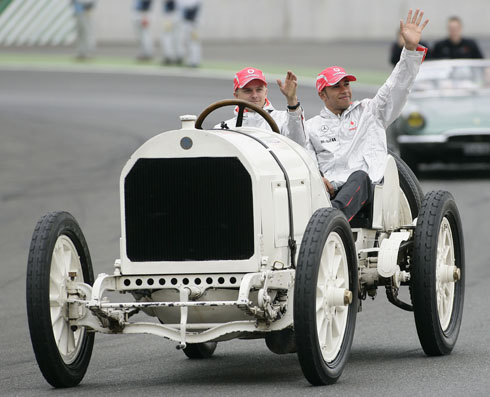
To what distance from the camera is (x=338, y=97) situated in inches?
344

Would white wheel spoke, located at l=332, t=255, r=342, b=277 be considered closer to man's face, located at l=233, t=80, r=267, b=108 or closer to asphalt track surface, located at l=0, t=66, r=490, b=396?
asphalt track surface, located at l=0, t=66, r=490, b=396

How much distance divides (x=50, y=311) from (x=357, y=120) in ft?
8.55

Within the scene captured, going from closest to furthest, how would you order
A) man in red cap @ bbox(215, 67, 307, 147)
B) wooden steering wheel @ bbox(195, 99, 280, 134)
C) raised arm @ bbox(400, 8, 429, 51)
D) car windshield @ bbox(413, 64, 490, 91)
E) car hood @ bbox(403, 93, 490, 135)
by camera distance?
1. wooden steering wheel @ bbox(195, 99, 280, 134)
2. man in red cap @ bbox(215, 67, 307, 147)
3. raised arm @ bbox(400, 8, 429, 51)
4. car hood @ bbox(403, 93, 490, 135)
5. car windshield @ bbox(413, 64, 490, 91)

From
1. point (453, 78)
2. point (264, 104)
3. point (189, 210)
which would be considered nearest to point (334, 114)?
point (264, 104)

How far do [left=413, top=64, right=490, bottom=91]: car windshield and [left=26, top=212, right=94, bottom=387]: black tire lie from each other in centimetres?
1119

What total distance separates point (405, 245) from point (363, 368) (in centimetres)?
94

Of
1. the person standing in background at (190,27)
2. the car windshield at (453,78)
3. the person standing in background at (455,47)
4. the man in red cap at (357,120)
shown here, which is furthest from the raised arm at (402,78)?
the person standing in background at (190,27)

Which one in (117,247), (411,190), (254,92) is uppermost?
(254,92)

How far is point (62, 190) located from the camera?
16594 millimetres

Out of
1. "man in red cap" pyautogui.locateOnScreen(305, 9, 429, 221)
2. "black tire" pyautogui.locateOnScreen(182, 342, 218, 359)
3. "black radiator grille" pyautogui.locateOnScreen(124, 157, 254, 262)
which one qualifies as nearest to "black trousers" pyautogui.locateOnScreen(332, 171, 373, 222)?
"man in red cap" pyautogui.locateOnScreen(305, 9, 429, 221)

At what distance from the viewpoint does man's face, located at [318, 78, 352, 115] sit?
8.73 meters

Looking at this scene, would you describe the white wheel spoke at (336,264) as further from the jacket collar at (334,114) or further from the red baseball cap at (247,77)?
the red baseball cap at (247,77)

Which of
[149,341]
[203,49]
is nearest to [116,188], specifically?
[149,341]

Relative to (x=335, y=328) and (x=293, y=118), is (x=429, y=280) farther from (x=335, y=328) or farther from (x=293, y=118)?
(x=293, y=118)
